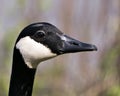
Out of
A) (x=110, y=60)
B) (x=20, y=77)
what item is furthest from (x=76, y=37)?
(x=20, y=77)

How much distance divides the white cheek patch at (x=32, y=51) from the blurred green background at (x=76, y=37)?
1407 millimetres

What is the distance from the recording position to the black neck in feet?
18.8

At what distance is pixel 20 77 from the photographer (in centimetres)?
586

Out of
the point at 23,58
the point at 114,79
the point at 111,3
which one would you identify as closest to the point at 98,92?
the point at 114,79

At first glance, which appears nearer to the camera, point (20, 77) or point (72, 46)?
point (72, 46)

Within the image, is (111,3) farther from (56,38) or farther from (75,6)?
(56,38)

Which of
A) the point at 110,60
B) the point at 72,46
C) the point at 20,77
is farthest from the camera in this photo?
the point at 110,60

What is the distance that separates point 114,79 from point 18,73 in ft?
5.05

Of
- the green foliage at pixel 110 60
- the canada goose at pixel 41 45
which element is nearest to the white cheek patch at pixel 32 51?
the canada goose at pixel 41 45

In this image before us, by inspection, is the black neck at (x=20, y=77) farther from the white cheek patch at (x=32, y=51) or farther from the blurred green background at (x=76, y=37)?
the blurred green background at (x=76, y=37)

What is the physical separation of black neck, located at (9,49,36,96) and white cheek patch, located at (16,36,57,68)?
4 cm

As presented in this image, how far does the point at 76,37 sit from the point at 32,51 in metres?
2.07

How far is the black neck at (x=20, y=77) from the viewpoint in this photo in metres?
5.74

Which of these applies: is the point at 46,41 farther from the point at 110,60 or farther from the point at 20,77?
the point at 110,60
